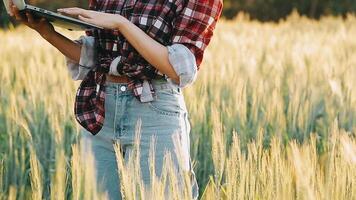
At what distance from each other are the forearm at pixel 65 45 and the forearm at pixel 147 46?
0.90ft

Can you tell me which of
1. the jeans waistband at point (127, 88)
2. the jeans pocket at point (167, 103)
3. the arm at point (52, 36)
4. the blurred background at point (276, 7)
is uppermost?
the arm at point (52, 36)

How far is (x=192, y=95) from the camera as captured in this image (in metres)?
3.23

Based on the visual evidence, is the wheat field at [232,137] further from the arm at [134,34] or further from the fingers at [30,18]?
the fingers at [30,18]

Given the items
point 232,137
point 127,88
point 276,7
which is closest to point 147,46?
point 127,88

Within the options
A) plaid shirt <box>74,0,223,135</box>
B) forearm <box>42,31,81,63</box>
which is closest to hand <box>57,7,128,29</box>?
plaid shirt <box>74,0,223,135</box>

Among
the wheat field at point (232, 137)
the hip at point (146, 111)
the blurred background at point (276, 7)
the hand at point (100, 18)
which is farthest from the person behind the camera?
the blurred background at point (276, 7)

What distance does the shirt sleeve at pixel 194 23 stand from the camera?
6.34 ft

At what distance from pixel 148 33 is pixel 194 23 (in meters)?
0.12

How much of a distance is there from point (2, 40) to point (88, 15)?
5111 millimetres

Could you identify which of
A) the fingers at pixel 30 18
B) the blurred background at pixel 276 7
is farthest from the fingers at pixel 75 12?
the blurred background at pixel 276 7

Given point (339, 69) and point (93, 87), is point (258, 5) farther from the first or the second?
point (93, 87)

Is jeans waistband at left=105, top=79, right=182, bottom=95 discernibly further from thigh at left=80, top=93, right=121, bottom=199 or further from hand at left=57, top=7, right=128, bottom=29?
hand at left=57, top=7, right=128, bottom=29

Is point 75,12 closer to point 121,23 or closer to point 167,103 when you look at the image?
point 121,23

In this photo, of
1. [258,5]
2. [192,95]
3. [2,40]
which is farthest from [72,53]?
[258,5]
